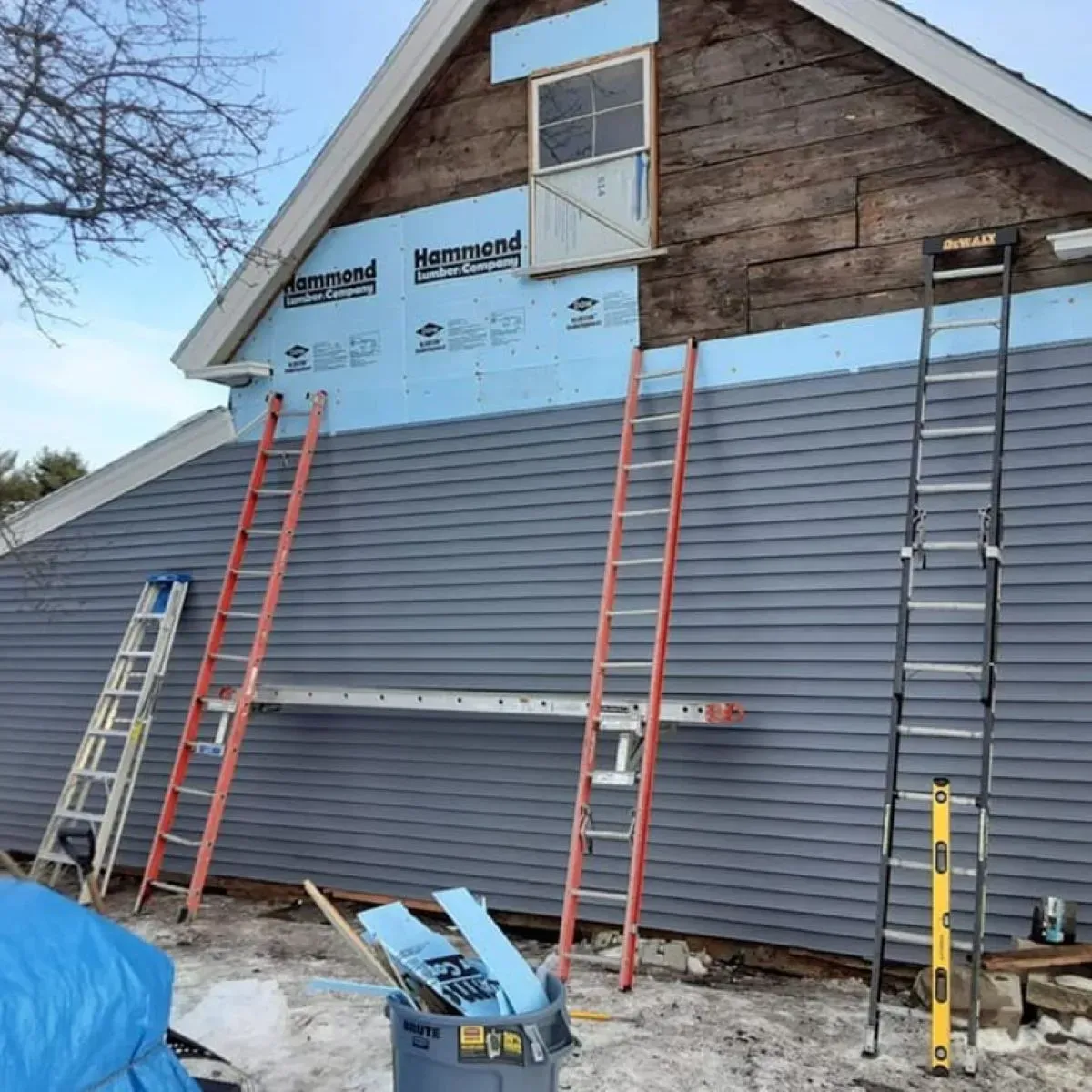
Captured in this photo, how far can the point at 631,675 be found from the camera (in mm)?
6465

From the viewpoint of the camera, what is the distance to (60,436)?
2622 centimetres

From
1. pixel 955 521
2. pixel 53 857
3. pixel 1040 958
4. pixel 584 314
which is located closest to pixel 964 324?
pixel 955 521

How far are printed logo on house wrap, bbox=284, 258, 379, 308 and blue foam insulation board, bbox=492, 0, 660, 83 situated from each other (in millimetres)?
1580

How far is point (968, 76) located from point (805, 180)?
0.97 meters

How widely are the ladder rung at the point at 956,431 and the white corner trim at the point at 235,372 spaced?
4.75 m

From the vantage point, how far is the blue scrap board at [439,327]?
22.4 feet

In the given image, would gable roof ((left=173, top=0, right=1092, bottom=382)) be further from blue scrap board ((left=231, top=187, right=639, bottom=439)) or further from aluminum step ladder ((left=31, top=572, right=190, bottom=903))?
aluminum step ladder ((left=31, top=572, right=190, bottom=903))

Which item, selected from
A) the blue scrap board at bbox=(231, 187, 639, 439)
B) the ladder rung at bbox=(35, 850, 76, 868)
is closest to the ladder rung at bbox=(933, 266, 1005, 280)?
the blue scrap board at bbox=(231, 187, 639, 439)

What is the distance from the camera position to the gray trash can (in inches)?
127

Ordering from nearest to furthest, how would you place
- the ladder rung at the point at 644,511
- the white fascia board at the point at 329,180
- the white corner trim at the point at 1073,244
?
1. the white corner trim at the point at 1073,244
2. the ladder rung at the point at 644,511
3. the white fascia board at the point at 329,180

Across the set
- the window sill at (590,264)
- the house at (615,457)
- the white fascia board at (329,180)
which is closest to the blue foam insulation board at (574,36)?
the house at (615,457)

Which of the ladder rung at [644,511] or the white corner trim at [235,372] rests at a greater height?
the white corner trim at [235,372]

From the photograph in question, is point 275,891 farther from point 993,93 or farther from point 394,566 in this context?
point 993,93

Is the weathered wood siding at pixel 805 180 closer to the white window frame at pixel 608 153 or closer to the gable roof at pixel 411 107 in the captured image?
the white window frame at pixel 608 153
